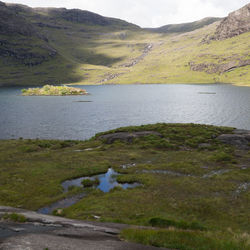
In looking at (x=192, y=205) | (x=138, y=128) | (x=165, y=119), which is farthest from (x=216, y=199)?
(x=165, y=119)

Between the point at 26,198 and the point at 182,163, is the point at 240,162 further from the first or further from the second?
the point at 26,198

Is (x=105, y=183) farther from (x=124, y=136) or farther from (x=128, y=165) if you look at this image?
(x=124, y=136)

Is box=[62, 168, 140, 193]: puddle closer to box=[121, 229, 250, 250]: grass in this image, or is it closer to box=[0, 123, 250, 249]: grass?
box=[0, 123, 250, 249]: grass

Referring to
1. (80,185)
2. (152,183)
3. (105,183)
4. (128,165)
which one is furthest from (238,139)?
(80,185)

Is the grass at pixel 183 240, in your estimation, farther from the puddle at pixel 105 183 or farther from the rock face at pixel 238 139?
the rock face at pixel 238 139

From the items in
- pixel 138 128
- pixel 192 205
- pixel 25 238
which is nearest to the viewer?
pixel 25 238

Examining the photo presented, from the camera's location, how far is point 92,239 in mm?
12234

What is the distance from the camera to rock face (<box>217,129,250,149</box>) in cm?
4941

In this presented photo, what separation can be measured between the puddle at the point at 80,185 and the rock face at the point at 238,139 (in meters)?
28.9

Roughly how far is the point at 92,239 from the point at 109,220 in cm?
643

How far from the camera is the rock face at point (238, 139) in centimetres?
4941

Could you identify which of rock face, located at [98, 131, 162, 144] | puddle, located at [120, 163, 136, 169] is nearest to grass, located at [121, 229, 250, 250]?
puddle, located at [120, 163, 136, 169]

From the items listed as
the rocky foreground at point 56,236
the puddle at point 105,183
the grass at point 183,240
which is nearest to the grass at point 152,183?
the grass at point 183,240

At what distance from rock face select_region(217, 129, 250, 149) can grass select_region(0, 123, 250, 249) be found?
→ 8.59 ft
